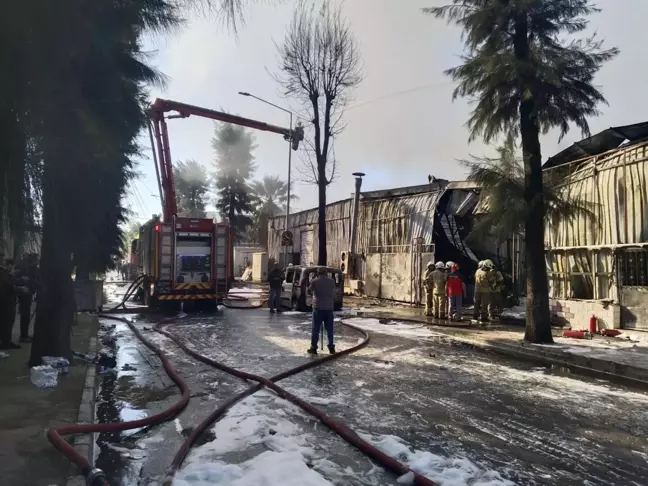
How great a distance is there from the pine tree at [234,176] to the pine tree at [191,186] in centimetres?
613

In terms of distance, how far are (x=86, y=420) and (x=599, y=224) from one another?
41.8 feet

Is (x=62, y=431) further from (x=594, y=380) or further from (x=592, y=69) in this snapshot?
(x=592, y=69)

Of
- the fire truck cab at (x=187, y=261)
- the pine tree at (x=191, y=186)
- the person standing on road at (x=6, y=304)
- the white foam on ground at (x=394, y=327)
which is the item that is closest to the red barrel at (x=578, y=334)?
the white foam on ground at (x=394, y=327)

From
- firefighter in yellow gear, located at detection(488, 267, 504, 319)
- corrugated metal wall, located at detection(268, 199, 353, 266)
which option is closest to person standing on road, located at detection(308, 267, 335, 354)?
firefighter in yellow gear, located at detection(488, 267, 504, 319)

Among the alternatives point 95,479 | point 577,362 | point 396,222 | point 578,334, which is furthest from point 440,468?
point 396,222

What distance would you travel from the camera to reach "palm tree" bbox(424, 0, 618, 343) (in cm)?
1199

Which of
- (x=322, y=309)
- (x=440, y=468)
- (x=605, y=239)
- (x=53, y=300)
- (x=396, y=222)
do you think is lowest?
(x=440, y=468)

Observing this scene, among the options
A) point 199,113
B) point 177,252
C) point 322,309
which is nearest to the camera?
point 322,309

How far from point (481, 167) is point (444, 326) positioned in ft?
18.0

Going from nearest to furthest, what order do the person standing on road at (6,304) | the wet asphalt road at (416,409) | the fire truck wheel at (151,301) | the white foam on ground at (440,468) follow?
the white foam on ground at (440,468), the wet asphalt road at (416,409), the person standing on road at (6,304), the fire truck wheel at (151,301)

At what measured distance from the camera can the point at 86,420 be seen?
19.3 ft

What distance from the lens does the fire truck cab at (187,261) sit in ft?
63.1

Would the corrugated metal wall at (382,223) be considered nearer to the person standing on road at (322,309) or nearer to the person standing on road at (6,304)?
the person standing on road at (322,309)

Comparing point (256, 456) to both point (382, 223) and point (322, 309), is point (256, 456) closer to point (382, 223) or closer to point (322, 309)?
point (322, 309)
